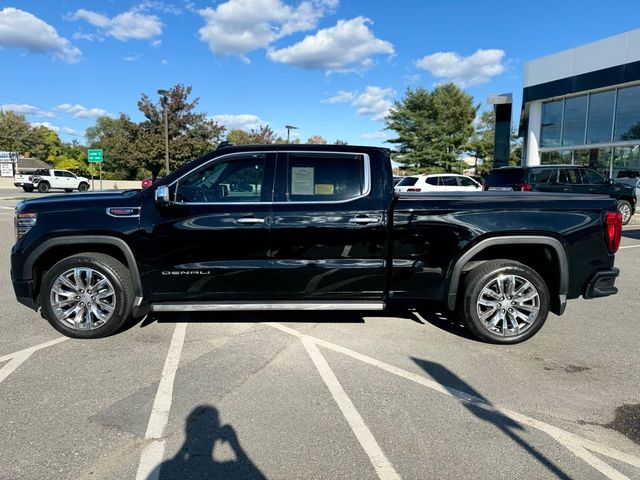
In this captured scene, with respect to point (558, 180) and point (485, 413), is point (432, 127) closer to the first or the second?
point (558, 180)

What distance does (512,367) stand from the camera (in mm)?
4129

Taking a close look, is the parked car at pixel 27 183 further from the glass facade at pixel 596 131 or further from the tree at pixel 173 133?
the glass facade at pixel 596 131

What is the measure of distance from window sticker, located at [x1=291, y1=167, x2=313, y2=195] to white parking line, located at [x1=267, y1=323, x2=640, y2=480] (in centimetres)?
158

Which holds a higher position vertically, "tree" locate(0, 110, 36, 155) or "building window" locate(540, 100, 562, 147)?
"tree" locate(0, 110, 36, 155)

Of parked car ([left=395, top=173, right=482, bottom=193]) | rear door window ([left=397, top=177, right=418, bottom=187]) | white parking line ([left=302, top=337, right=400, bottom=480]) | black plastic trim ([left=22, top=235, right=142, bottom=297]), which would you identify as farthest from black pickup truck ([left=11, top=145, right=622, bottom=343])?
rear door window ([left=397, top=177, right=418, bottom=187])

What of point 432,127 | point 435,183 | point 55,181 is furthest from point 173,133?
point 435,183

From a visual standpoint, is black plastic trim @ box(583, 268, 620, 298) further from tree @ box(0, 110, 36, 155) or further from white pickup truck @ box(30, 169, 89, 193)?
tree @ box(0, 110, 36, 155)

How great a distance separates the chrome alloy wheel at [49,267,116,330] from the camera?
454cm

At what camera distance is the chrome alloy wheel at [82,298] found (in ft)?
14.9

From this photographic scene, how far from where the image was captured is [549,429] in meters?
3.12

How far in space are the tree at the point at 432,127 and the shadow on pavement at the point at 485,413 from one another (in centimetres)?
3503

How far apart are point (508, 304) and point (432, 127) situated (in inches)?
1398

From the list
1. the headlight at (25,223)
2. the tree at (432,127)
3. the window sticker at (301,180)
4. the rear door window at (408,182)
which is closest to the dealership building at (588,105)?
the rear door window at (408,182)

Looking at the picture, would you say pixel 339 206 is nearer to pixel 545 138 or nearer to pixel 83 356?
pixel 83 356
